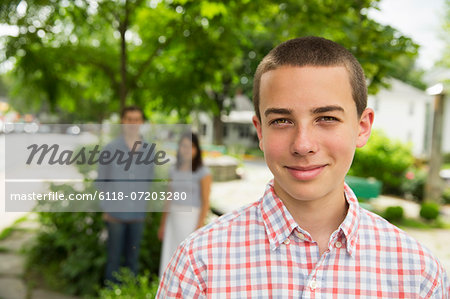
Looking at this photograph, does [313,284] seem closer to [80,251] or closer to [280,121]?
[280,121]

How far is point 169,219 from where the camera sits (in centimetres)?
417

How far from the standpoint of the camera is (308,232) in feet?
4.08

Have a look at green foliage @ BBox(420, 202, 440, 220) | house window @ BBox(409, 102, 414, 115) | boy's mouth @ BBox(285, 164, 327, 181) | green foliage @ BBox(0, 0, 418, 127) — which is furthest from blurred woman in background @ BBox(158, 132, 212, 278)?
house window @ BBox(409, 102, 414, 115)

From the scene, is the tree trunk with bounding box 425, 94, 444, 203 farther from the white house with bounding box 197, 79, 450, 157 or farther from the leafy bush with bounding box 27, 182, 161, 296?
the white house with bounding box 197, 79, 450, 157

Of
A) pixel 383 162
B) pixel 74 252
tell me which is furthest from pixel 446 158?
pixel 74 252

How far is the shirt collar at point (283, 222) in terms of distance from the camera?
3.95ft

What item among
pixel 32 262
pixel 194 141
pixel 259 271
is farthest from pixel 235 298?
pixel 32 262

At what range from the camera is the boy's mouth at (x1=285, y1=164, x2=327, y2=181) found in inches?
45.8

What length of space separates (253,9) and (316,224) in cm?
277

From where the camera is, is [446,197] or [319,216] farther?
[446,197]

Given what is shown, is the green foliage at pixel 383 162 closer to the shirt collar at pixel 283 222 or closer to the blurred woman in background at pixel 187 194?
the blurred woman in background at pixel 187 194

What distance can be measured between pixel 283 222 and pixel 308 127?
0.30 m

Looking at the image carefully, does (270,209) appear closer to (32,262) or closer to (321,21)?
(321,21)

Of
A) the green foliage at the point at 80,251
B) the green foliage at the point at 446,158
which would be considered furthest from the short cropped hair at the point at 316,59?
the green foliage at the point at 446,158
